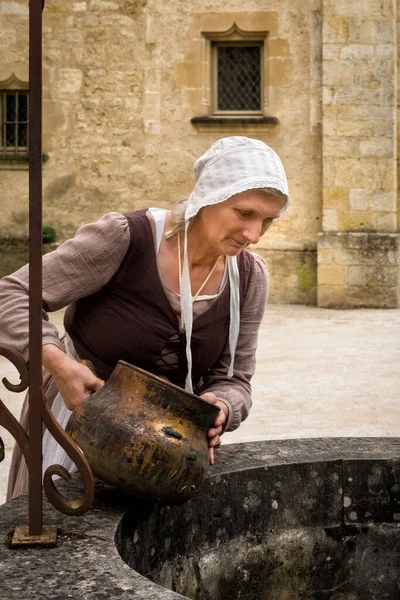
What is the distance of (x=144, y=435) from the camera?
2070 mm

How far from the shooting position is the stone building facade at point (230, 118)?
11.9 meters

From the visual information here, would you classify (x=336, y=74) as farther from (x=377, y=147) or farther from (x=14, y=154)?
(x=14, y=154)

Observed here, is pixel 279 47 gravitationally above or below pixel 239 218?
above

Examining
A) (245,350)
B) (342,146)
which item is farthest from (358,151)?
(245,350)

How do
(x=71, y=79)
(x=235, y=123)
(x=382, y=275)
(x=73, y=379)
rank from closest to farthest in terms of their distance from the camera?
(x=73, y=379), (x=382, y=275), (x=235, y=123), (x=71, y=79)

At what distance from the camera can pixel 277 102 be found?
40.4 ft

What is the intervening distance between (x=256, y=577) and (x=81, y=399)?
2.07 ft

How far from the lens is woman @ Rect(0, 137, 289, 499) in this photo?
2.35 metres

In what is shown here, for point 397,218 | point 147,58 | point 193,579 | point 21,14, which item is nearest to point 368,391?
point 193,579

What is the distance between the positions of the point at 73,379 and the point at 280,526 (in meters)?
0.66

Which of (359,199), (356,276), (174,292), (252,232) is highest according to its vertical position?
(359,199)

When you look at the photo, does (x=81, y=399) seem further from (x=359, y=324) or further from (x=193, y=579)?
(x=359, y=324)

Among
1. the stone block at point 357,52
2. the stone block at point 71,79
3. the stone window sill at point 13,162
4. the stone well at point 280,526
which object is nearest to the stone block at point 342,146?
the stone block at point 357,52

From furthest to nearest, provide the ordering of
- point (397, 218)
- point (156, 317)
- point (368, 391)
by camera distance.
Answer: point (397, 218)
point (368, 391)
point (156, 317)
